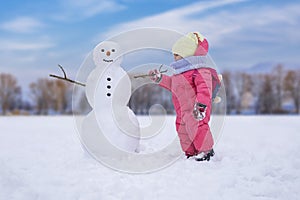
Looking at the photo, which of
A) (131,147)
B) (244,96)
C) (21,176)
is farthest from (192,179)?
(244,96)

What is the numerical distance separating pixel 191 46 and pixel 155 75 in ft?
1.34

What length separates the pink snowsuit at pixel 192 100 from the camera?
10.1 feet

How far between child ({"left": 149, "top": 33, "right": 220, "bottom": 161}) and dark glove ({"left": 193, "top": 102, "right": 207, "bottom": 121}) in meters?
0.04

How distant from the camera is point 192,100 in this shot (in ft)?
10.4

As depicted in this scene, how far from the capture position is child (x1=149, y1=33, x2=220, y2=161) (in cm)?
310

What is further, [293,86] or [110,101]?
[293,86]

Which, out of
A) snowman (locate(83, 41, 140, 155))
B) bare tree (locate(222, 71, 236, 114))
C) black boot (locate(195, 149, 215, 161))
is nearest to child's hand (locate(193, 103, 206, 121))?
black boot (locate(195, 149, 215, 161))

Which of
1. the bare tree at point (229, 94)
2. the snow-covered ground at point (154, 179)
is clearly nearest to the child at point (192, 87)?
the snow-covered ground at point (154, 179)

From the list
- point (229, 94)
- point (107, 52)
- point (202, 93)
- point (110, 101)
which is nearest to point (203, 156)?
point (202, 93)

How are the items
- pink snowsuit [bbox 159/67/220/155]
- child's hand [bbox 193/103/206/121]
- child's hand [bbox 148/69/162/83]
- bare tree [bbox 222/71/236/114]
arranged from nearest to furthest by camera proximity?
child's hand [bbox 193/103/206/121] → pink snowsuit [bbox 159/67/220/155] → child's hand [bbox 148/69/162/83] → bare tree [bbox 222/71/236/114]

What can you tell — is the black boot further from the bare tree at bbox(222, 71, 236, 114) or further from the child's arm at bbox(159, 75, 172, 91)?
the bare tree at bbox(222, 71, 236, 114)

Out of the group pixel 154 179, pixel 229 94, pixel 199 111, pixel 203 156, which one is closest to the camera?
pixel 154 179

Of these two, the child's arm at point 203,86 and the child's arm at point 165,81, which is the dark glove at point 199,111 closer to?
the child's arm at point 203,86

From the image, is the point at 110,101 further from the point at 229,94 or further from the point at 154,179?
the point at 229,94
